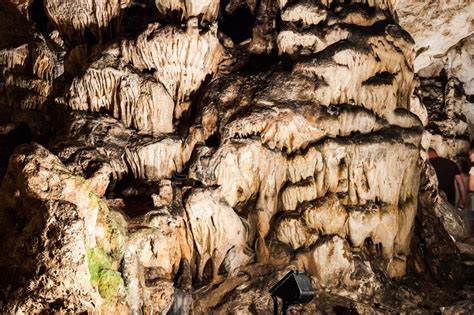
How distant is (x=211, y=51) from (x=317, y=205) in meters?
3.07

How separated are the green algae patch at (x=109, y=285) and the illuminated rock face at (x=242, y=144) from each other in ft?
1.49

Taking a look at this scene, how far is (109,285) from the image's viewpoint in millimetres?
4309

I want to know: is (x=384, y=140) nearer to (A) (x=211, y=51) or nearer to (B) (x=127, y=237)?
(A) (x=211, y=51)

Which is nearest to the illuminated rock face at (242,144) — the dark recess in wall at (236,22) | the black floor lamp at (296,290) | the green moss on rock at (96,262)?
the green moss on rock at (96,262)

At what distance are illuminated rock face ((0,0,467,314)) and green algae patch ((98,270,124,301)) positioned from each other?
0.45 meters

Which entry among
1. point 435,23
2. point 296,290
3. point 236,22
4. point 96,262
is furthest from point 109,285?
point 435,23

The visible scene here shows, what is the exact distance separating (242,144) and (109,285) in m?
3.03

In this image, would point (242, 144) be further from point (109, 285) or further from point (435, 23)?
point (435, 23)

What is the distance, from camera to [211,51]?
7.77m

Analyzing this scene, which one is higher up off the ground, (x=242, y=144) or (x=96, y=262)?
(x=242, y=144)

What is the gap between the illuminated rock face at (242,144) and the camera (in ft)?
20.6

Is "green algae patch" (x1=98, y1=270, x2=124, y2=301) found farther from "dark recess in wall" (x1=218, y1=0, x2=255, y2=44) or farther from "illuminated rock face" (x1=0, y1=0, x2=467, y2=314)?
"dark recess in wall" (x1=218, y1=0, x2=255, y2=44)

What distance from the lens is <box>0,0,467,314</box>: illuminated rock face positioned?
20.6 feet

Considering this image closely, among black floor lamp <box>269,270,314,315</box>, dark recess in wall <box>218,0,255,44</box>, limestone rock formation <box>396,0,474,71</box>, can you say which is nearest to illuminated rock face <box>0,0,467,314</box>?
black floor lamp <box>269,270,314,315</box>
